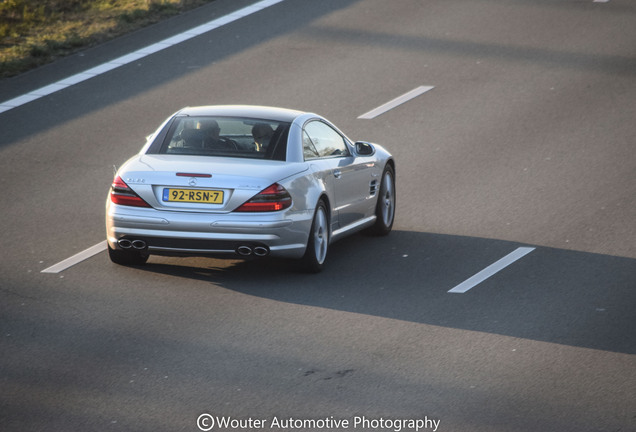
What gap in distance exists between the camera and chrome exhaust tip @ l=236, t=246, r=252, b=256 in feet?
34.0

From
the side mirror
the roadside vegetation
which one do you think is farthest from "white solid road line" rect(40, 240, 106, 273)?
the roadside vegetation

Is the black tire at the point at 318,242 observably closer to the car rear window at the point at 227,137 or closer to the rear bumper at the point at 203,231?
the rear bumper at the point at 203,231

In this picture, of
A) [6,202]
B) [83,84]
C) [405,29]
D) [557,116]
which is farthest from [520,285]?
[405,29]

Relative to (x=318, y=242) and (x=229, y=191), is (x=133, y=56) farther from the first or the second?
(x=229, y=191)

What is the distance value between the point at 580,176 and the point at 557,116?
3.21 m

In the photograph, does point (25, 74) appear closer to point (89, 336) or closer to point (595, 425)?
point (89, 336)

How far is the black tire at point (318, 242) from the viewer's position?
10.8 m

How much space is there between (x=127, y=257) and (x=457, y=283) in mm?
2891

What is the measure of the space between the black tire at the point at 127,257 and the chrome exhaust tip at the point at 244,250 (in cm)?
101

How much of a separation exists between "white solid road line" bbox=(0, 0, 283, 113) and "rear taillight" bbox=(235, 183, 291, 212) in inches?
336

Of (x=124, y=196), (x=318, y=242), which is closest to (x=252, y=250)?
(x=318, y=242)

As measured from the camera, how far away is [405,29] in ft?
76.2

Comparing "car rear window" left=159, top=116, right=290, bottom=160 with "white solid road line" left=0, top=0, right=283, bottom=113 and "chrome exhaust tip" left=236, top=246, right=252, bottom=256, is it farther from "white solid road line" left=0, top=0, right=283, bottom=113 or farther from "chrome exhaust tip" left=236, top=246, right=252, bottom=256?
"white solid road line" left=0, top=0, right=283, bottom=113

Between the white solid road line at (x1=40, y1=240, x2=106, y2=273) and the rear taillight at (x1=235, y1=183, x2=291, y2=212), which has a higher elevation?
the rear taillight at (x1=235, y1=183, x2=291, y2=212)
